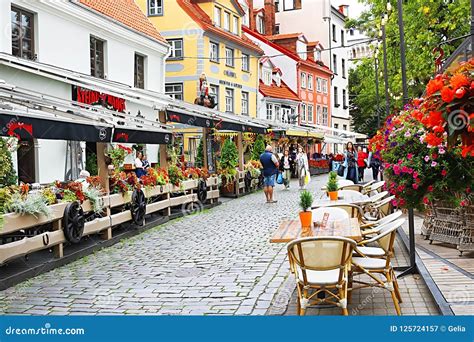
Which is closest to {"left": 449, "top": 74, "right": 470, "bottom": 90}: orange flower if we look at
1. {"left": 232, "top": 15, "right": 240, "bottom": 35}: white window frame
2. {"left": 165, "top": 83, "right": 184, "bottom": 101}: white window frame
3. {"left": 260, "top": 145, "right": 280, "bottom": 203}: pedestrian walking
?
{"left": 260, "top": 145, "right": 280, "bottom": 203}: pedestrian walking

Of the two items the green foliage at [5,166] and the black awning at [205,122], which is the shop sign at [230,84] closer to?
the black awning at [205,122]

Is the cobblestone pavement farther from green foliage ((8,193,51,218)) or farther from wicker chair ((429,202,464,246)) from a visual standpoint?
wicker chair ((429,202,464,246))

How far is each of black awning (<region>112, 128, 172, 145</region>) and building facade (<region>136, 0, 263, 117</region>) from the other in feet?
52.9

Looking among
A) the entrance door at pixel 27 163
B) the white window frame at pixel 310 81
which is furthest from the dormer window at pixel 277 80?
the entrance door at pixel 27 163

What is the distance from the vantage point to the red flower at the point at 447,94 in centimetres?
312

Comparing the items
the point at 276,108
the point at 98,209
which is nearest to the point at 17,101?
the point at 98,209

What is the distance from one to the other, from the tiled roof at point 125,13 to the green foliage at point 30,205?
10.6 metres

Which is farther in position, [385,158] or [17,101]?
[17,101]

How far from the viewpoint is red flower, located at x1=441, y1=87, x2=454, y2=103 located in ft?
10.2

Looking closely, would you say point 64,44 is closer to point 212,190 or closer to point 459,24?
point 212,190

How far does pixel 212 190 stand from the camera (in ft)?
54.5

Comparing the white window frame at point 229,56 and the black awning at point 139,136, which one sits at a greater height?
the white window frame at point 229,56

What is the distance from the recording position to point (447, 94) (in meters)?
3.13
